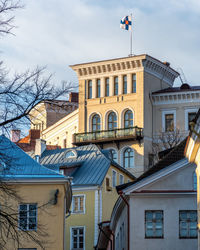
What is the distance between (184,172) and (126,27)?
4496 centimetres

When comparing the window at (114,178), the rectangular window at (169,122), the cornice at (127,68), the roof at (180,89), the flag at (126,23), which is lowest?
the window at (114,178)

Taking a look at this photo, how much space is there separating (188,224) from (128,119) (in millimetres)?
40460

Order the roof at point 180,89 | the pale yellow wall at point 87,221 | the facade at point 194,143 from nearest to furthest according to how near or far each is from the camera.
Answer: the facade at point 194,143
the pale yellow wall at point 87,221
the roof at point 180,89

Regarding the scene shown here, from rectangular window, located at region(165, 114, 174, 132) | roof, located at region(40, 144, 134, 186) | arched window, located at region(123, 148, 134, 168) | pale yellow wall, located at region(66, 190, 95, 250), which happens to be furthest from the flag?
pale yellow wall, located at region(66, 190, 95, 250)

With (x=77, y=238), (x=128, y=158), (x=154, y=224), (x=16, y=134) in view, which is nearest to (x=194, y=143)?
(x=16, y=134)

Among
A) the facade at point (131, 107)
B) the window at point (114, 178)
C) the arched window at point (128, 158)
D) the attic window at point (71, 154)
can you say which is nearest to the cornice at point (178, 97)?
the facade at point (131, 107)

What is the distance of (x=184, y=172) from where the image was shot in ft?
114

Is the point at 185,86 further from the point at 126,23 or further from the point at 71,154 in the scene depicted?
the point at 71,154

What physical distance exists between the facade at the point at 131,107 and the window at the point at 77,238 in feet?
60.7

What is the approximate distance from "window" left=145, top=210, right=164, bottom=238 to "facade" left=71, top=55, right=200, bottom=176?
118ft

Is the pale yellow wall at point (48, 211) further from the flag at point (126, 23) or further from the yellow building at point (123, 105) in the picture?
the flag at point (126, 23)

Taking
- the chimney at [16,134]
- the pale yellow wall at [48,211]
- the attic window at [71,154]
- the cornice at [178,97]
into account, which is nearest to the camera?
the chimney at [16,134]

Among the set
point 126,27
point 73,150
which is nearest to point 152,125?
point 126,27

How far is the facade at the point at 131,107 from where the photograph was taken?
73.2m
